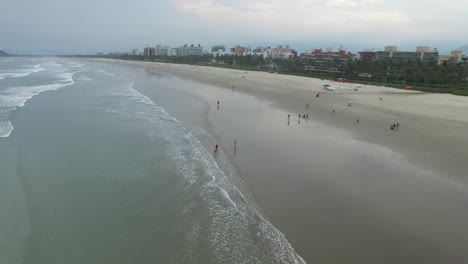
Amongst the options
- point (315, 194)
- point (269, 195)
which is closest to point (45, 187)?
point (269, 195)

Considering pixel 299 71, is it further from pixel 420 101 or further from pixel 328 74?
pixel 420 101

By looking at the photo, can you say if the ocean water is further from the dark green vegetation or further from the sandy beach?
the dark green vegetation

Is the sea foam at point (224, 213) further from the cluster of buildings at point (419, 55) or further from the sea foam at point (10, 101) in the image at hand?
the cluster of buildings at point (419, 55)

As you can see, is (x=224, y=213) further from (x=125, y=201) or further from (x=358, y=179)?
(x=358, y=179)

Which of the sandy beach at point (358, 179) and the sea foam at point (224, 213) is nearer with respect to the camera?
the sea foam at point (224, 213)

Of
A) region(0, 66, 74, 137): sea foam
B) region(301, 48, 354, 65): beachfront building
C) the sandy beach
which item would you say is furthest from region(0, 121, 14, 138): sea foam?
region(301, 48, 354, 65): beachfront building

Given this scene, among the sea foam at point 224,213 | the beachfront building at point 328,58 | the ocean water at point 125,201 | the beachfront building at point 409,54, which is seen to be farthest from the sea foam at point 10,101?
the beachfront building at point 409,54

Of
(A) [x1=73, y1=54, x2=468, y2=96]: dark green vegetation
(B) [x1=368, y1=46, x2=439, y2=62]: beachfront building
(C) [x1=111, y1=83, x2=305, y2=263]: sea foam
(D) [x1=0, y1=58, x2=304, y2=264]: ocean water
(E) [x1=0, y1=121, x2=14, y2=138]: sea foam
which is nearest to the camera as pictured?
(C) [x1=111, y1=83, x2=305, y2=263]: sea foam
